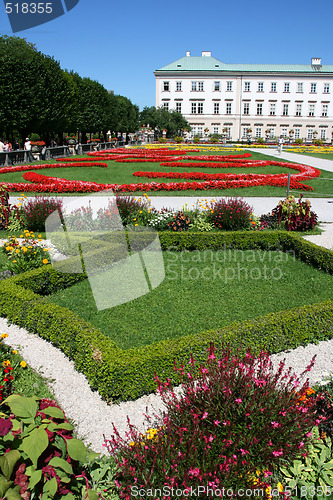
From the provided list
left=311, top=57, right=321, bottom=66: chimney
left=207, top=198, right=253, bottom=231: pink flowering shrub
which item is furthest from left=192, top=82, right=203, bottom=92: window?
left=207, top=198, right=253, bottom=231: pink flowering shrub

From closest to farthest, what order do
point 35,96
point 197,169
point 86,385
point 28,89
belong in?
point 86,385, point 197,169, point 28,89, point 35,96

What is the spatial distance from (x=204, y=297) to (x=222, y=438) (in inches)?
108

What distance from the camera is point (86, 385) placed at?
350cm

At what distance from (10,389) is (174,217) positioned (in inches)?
200

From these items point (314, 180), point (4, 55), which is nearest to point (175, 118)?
point (4, 55)

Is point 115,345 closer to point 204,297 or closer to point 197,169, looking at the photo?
point 204,297

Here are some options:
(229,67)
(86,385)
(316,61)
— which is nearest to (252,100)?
(229,67)

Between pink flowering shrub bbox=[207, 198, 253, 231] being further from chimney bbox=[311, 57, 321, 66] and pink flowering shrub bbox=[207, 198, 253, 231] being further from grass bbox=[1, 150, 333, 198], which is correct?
chimney bbox=[311, 57, 321, 66]

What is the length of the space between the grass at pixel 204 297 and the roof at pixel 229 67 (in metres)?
57.1

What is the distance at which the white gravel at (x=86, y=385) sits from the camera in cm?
Result: 304

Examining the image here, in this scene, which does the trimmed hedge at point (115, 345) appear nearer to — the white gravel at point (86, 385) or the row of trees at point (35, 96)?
the white gravel at point (86, 385)

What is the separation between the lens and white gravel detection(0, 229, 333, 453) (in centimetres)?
304

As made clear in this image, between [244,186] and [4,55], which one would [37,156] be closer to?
[4,55]

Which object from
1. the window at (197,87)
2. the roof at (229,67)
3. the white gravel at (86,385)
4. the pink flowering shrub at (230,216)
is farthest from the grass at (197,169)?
the roof at (229,67)
